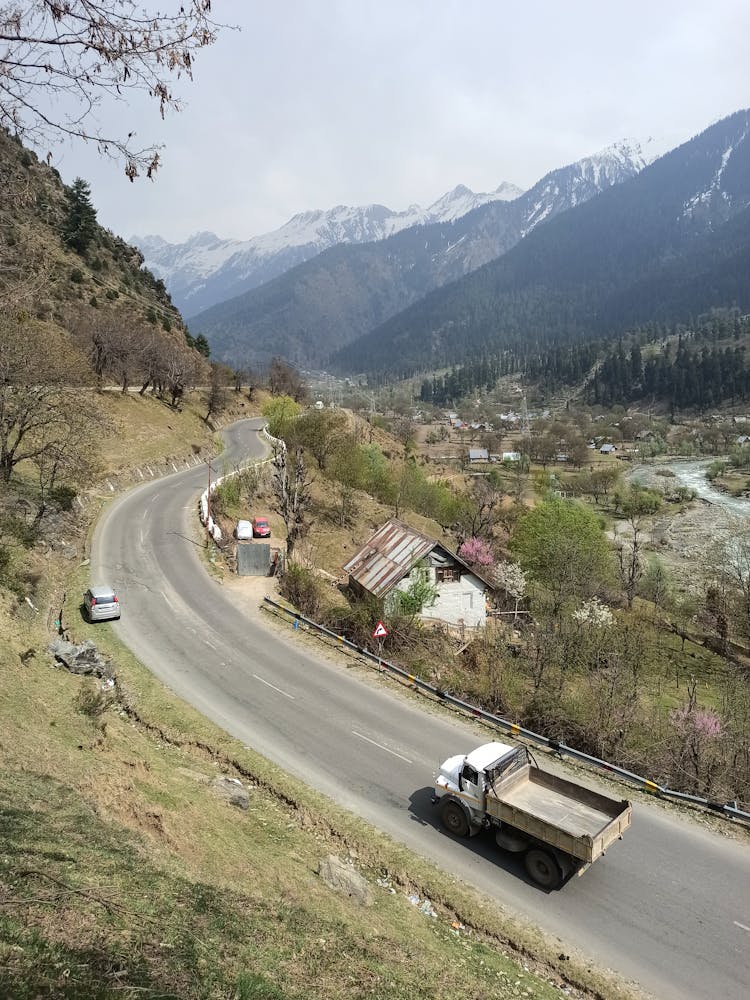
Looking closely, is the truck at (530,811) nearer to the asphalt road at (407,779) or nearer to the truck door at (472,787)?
the truck door at (472,787)

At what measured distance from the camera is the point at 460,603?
36.3 m

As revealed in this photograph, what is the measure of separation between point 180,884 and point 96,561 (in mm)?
28376

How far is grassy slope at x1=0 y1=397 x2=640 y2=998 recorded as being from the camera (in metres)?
6.88

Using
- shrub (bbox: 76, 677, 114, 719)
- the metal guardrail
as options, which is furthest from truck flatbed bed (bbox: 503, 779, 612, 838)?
shrub (bbox: 76, 677, 114, 719)

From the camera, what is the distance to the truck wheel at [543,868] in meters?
13.8

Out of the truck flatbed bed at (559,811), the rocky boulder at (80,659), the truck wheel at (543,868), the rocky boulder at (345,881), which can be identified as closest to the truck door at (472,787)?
the truck flatbed bed at (559,811)

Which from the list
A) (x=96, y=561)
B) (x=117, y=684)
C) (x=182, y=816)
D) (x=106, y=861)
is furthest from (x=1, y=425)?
(x=106, y=861)

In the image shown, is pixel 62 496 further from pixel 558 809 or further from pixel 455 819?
pixel 558 809

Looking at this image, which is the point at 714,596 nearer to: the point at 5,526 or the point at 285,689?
the point at 285,689

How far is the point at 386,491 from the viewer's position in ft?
212

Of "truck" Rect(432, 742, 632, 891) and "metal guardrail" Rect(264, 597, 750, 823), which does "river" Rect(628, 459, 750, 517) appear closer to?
"metal guardrail" Rect(264, 597, 750, 823)

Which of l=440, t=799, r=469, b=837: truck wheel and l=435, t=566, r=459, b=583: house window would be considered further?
l=435, t=566, r=459, b=583: house window

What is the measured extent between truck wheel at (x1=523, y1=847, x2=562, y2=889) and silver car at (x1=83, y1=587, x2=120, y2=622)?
20758 millimetres

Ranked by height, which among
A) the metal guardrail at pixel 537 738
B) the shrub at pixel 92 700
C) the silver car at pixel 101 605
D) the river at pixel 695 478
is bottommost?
the river at pixel 695 478
